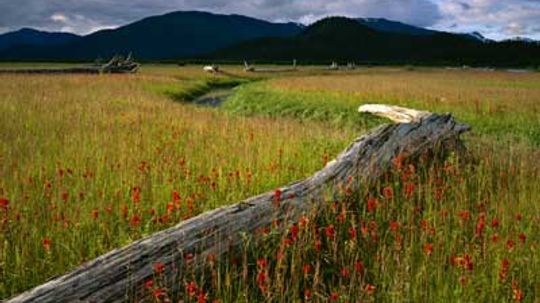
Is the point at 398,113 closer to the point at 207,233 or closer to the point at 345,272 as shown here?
the point at 207,233

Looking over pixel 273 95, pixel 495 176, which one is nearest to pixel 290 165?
pixel 495 176

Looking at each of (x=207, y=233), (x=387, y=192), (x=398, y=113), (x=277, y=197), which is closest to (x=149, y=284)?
(x=207, y=233)

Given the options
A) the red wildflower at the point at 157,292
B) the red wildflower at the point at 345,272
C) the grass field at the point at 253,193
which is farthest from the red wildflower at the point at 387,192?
the red wildflower at the point at 157,292

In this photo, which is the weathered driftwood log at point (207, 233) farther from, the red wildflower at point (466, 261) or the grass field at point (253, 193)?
the red wildflower at point (466, 261)

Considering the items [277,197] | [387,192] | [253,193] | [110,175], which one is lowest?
[253,193]

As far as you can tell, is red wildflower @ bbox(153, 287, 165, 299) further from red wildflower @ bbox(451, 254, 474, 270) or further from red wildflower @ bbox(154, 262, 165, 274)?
red wildflower @ bbox(451, 254, 474, 270)

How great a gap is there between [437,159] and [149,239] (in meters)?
5.61

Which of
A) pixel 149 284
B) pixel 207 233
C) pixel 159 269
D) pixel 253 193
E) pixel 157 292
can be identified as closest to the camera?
pixel 157 292

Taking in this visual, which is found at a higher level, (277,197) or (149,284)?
(277,197)

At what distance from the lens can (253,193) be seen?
23.4ft

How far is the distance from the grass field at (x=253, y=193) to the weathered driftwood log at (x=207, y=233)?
0.16m

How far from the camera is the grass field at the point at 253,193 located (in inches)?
173

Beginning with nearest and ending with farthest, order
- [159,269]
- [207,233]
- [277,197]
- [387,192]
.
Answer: [159,269]
[207,233]
[277,197]
[387,192]

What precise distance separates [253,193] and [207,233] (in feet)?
8.46
